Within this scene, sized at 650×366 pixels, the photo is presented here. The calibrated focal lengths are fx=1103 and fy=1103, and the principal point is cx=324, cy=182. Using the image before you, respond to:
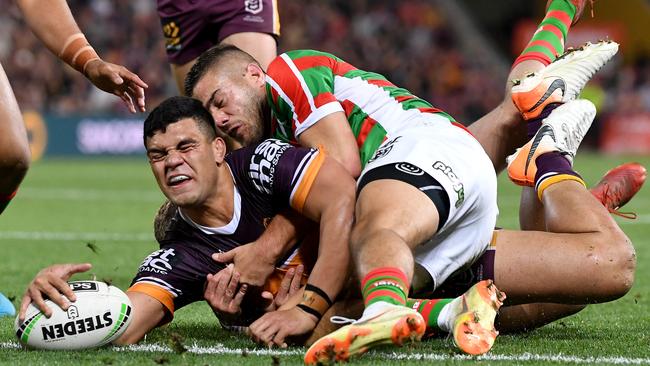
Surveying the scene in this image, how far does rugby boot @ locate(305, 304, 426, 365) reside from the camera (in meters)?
3.41

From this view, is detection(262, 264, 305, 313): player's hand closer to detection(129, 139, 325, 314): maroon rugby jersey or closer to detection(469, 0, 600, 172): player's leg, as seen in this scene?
detection(129, 139, 325, 314): maroon rugby jersey

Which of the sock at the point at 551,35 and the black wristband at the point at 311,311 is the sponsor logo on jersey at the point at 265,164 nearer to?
the black wristband at the point at 311,311

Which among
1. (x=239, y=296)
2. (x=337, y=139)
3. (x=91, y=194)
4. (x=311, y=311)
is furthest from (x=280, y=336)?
(x=91, y=194)

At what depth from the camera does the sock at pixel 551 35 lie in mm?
5848

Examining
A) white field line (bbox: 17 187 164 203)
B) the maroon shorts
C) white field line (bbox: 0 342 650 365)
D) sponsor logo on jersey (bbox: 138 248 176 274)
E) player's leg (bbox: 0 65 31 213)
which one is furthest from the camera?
white field line (bbox: 17 187 164 203)

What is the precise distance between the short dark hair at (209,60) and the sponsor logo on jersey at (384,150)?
992mm

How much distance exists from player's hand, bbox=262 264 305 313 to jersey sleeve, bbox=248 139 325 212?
28 centimetres

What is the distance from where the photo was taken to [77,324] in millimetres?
3953

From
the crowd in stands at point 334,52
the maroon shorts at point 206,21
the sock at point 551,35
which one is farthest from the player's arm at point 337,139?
the crowd in stands at point 334,52

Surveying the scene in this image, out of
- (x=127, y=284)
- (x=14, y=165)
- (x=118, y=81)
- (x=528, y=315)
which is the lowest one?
(x=127, y=284)

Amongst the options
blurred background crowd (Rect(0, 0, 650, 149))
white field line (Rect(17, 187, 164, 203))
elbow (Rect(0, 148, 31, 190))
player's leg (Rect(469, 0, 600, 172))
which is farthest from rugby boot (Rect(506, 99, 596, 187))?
blurred background crowd (Rect(0, 0, 650, 149))

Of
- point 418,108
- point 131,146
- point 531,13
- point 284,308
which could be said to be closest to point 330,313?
point 284,308

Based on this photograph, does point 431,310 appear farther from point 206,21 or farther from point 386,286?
point 206,21

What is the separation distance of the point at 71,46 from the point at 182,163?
83 centimetres
